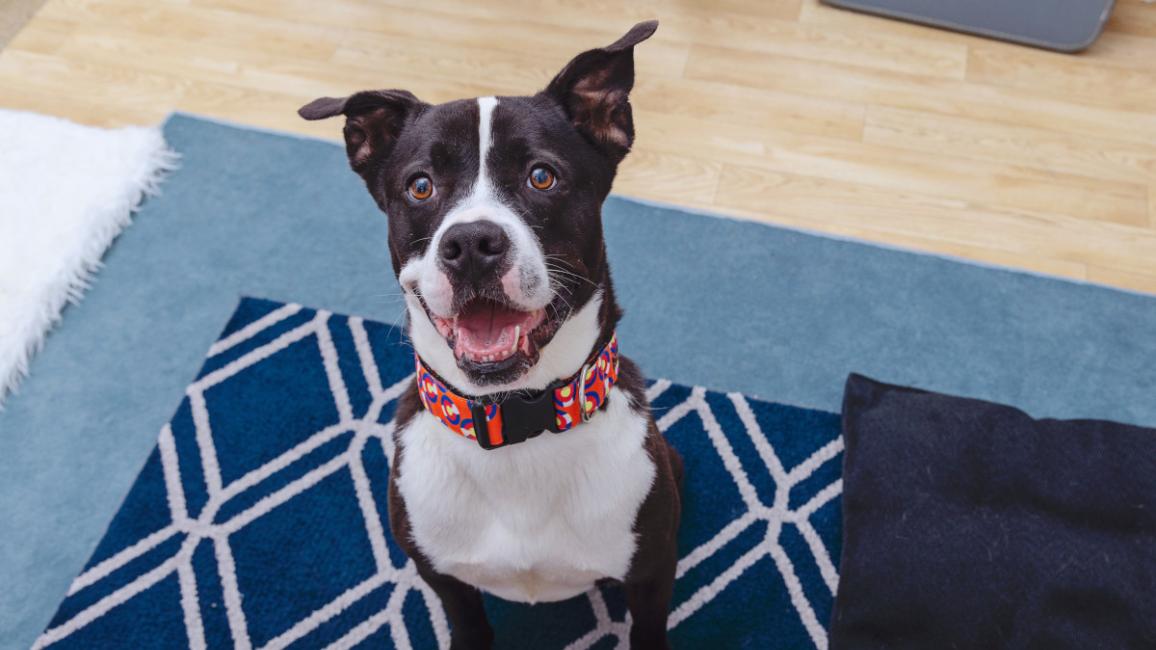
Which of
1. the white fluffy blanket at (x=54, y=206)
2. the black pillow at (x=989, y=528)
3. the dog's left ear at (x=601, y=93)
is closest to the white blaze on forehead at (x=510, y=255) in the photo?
the dog's left ear at (x=601, y=93)

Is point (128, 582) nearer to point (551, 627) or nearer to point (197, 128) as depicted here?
point (551, 627)

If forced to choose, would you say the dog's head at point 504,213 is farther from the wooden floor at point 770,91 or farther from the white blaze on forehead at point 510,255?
the wooden floor at point 770,91

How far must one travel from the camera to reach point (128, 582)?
2.35m

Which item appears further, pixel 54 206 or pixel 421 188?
pixel 54 206

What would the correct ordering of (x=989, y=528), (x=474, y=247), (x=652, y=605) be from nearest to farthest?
1. (x=474, y=247)
2. (x=652, y=605)
3. (x=989, y=528)

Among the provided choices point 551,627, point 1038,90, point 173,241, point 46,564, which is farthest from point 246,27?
point 1038,90

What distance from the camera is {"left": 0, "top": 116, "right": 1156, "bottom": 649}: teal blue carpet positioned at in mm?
2607

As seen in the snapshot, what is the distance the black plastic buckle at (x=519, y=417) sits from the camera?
1.60 meters

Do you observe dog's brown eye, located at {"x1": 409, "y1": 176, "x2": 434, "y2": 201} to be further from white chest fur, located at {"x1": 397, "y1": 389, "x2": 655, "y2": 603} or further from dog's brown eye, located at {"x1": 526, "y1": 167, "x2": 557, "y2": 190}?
white chest fur, located at {"x1": 397, "y1": 389, "x2": 655, "y2": 603}

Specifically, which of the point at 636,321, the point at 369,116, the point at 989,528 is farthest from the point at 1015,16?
the point at 369,116

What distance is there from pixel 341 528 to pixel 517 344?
1149 mm

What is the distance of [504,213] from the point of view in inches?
58.4

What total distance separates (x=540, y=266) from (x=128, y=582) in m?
1.53

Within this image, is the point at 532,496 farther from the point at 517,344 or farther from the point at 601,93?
the point at 601,93
